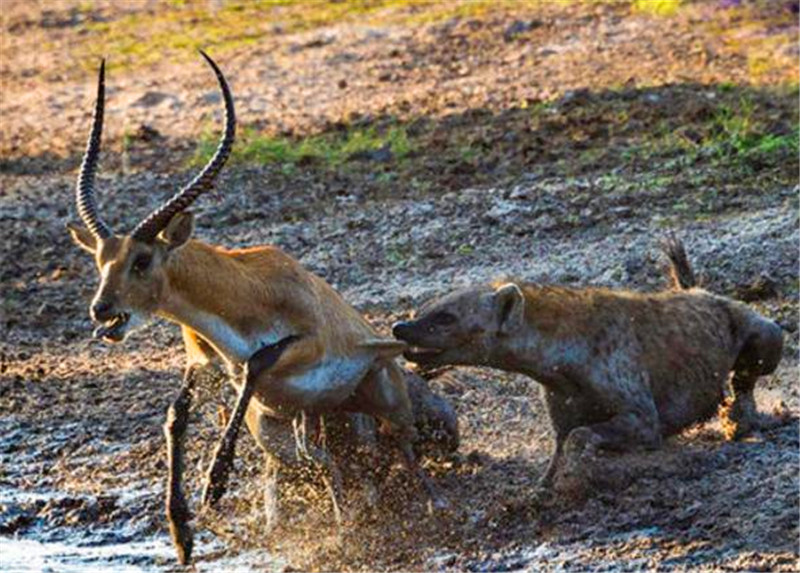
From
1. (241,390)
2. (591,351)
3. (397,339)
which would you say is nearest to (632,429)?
(591,351)

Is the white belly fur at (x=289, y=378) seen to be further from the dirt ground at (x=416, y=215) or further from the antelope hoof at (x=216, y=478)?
the dirt ground at (x=416, y=215)

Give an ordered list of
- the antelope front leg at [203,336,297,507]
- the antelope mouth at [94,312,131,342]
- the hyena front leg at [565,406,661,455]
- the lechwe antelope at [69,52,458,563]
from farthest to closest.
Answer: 1. the hyena front leg at [565,406,661,455]
2. the antelope front leg at [203,336,297,507]
3. the lechwe antelope at [69,52,458,563]
4. the antelope mouth at [94,312,131,342]

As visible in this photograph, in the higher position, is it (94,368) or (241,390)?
(241,390)

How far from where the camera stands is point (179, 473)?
35.0 ft

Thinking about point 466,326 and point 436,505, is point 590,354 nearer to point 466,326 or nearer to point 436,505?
point 466,326

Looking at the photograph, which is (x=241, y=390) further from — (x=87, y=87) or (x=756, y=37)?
(x=87, y=87)

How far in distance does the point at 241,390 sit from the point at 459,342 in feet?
4.00

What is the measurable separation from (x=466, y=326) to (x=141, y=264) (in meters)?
1.72

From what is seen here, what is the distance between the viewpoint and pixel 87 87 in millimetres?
21219

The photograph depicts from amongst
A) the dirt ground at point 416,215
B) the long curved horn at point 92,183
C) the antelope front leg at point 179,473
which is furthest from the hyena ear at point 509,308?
the long curved horn at point 92,183

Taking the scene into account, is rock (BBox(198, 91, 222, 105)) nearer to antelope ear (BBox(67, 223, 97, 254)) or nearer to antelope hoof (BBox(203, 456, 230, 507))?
antelope ear (BBox(67, 223, 97, 254))

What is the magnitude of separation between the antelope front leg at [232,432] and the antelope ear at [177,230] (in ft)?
1.98

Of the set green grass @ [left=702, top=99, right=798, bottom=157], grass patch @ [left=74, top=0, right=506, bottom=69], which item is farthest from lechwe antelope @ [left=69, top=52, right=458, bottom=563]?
grass patch @ [left=74, top=0, right=506, bottom=69]

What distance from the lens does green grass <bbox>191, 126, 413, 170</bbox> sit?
17.9 m
